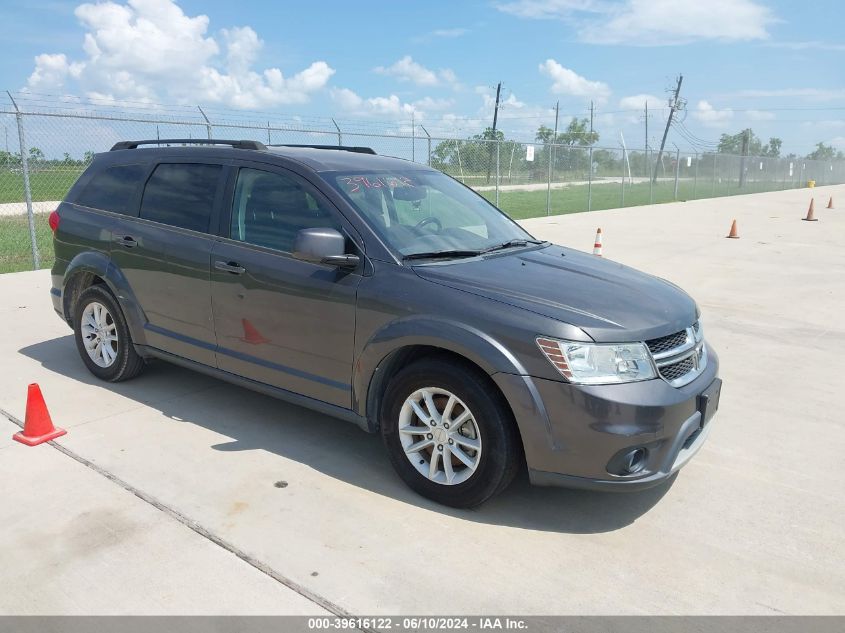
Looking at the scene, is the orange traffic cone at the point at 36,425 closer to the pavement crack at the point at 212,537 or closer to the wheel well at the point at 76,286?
the pavement crack at the point at 212,537

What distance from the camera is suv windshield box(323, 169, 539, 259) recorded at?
3984 mm

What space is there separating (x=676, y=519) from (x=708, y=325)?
174 inches

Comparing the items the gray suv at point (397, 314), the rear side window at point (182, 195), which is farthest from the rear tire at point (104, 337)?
the rear side window at point (182, 195)

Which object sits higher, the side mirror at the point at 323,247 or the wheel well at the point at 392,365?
the side mirror at the point at 323,247

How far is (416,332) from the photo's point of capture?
11.5 ft

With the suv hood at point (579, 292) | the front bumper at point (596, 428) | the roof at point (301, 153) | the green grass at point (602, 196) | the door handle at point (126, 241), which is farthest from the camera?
the green grass at point (602, 196)

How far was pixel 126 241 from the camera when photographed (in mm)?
4992

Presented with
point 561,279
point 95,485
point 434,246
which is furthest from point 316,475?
point 561,279

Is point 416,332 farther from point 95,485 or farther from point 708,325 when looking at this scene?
point 708,325

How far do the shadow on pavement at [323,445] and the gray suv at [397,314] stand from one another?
0.60ft

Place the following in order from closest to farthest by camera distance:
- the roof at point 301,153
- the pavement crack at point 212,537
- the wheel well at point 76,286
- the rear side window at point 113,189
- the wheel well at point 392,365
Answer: the pavement crack at point 212,537, the wheel well at point 392,365, the roof at point 301,153, the rear side window at point 113,189, the wheel well at point 76,286

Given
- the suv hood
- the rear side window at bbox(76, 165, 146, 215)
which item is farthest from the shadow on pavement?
the rear side window at bbox(76, 165, 146, 215)

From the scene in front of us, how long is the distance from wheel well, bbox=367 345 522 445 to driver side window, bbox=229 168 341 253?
84cm

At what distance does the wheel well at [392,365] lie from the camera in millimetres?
3516
